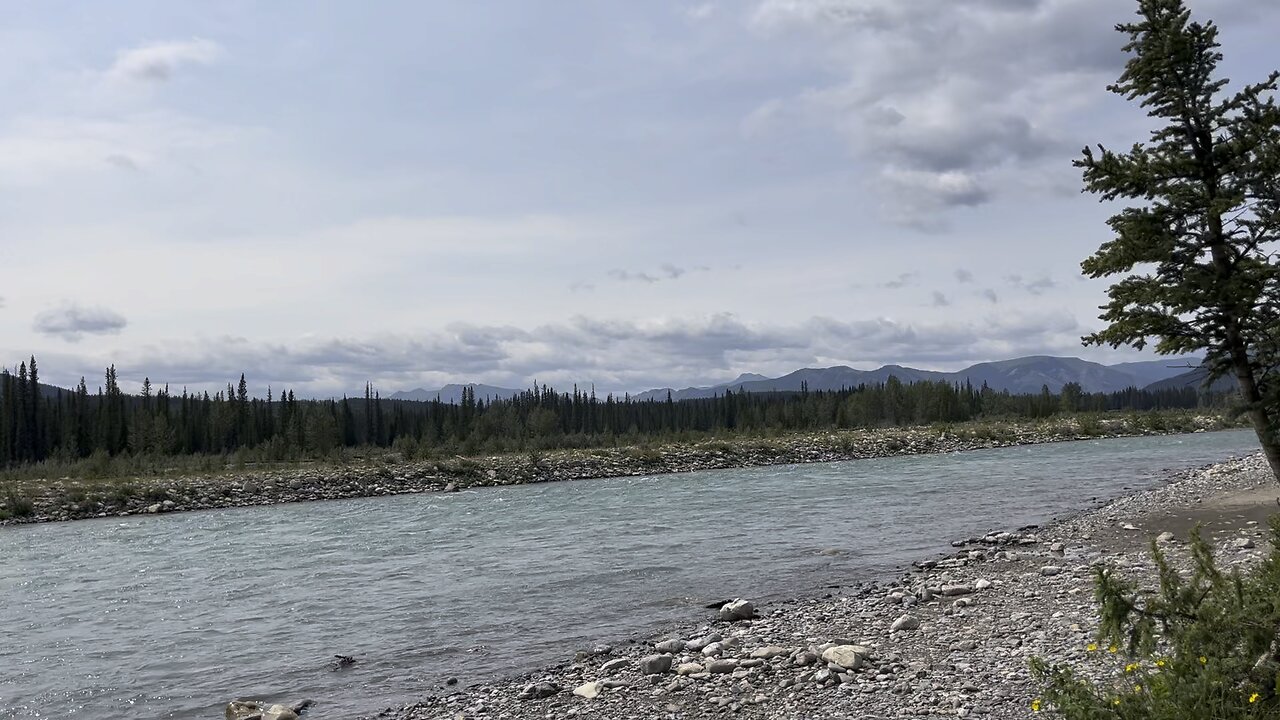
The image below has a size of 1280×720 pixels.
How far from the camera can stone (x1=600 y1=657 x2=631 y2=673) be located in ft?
35.4

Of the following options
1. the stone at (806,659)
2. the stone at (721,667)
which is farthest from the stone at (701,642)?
the stone at (806,659)

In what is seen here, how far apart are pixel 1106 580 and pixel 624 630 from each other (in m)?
9.02

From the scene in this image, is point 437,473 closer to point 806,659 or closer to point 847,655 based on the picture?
point 806,659

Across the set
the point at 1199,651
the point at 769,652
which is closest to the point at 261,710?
the point at 769,652

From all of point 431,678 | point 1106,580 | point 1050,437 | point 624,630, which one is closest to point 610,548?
point 624,630

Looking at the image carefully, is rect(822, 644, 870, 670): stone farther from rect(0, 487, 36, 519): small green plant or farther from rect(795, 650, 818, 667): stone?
rect(0, 487, 36, 519): small green plant

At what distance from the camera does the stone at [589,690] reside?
9.79 m

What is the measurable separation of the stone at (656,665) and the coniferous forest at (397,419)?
4929 cm

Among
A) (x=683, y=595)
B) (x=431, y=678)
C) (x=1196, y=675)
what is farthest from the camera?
(x=683, y=595)

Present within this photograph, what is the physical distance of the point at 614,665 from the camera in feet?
35.8

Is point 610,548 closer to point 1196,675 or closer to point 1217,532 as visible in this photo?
point 1217,532

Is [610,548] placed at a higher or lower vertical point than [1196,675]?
lower

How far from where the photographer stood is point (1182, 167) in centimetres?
1170

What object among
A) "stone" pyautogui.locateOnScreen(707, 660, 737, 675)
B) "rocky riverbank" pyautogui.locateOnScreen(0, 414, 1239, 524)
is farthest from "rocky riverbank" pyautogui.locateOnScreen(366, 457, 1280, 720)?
"rocky riverbank" pyautogui.locateOnScreen(0, 414, 1239, 524)
